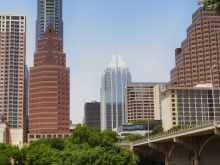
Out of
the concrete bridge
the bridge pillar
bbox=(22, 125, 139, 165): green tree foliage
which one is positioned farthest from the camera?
the bridge pillar

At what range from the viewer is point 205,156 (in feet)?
290

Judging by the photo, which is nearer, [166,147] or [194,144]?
[194,144]

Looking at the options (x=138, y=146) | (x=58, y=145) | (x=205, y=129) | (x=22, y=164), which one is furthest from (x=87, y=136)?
(x=205, y=129)

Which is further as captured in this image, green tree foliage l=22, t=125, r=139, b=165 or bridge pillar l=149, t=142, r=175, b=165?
bridge pillar l=149, t=142, r=175, b=165

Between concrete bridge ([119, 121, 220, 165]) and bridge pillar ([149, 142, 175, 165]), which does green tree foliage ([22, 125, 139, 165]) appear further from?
bridge pillar ([149, 142, 175, 165])

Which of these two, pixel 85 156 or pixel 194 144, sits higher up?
pixel 194 144

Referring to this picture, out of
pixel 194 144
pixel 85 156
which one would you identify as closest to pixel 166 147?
pixel 194 144

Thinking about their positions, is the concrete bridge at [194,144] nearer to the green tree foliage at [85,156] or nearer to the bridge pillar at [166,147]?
the bridge pillar at [166,147]

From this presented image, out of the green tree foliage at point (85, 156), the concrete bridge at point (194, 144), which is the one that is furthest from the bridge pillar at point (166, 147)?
the green tree foliage at point (85, 156)

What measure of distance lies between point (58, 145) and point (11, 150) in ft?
94.6

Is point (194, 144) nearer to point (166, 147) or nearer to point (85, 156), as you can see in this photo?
point (166, 147)

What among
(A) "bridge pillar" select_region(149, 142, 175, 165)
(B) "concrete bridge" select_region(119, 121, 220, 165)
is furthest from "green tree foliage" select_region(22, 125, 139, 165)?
(A) "bridge pillar" select_region(149, 142, 175, 165)

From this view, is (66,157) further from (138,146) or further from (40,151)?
(138,146)

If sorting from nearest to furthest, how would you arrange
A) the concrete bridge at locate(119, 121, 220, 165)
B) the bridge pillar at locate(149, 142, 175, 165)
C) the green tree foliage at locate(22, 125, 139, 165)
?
the concrete bridge at locate(119, 121, 220, 165) < the green tree foliage at locate(22, 125, 139, 165) < the bridge pillar at locate(149, 142, 175, 165)
